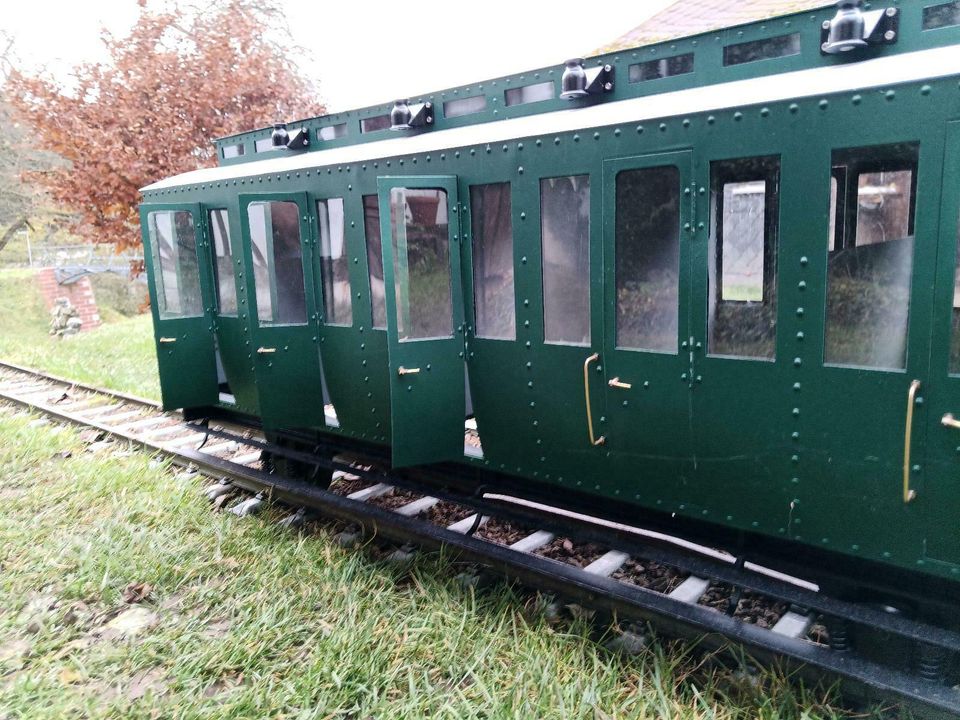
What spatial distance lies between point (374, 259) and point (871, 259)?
127 inches

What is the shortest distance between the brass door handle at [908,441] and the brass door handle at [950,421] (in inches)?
4.5

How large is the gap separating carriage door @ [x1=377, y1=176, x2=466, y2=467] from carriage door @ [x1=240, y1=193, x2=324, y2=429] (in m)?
1.38

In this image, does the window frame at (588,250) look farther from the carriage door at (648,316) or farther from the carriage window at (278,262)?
the carriage window at (278,262)

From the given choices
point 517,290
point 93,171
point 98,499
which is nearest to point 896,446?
point 517,290

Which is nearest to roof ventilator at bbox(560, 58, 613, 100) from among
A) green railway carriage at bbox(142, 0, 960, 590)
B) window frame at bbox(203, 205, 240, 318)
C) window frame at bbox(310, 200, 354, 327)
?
green railway carriage at bbox(142, 0, 960, 590)

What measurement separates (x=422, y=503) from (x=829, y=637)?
3.25 metres

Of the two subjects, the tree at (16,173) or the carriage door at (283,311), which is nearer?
the carriage door at (283,311)

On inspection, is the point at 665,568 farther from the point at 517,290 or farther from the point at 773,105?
the point at 773,105

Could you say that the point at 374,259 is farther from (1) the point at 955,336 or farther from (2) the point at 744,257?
(1) the point at 955,336

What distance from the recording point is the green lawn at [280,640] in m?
3.65

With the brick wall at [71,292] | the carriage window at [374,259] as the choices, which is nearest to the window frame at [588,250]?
the carriage window at [374,259]

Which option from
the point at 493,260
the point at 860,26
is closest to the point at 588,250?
the point at 493,260

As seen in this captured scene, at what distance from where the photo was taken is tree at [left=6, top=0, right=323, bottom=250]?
501 inches

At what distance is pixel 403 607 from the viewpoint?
14.8ft
